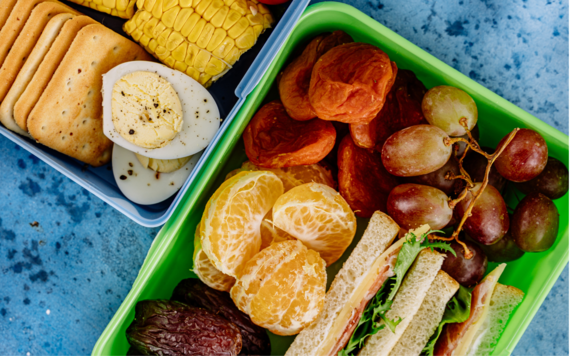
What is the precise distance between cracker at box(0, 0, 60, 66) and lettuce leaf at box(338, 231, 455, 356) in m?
0.98

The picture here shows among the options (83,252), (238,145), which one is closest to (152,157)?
(238,145)

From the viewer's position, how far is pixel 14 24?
35.8 inches

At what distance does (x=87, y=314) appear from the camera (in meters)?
1.11

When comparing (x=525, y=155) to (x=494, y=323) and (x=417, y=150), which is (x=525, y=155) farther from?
(x=494, y=323)

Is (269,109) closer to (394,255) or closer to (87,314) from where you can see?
(394,255)

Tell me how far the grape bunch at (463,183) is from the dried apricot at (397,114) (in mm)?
31

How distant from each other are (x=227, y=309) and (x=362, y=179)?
451mm

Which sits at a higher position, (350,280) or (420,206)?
(420,206)

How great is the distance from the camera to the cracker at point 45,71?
91 centimetres

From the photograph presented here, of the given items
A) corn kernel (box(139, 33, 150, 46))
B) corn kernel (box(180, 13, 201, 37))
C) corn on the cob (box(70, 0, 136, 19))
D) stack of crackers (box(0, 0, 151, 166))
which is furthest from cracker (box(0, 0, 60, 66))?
corn kernel (box(180, 13, 201, 37))

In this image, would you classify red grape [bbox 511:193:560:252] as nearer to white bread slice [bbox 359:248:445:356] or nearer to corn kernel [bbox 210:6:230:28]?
white bread slice [bbox 359:248:445:356]

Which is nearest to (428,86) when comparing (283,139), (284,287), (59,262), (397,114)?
(397,114)

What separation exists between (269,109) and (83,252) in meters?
0.66

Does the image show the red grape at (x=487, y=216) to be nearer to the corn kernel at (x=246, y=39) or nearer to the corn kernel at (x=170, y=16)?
the corn kernel at (x=246, y=39)
